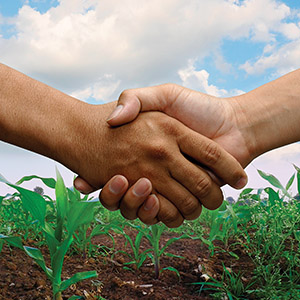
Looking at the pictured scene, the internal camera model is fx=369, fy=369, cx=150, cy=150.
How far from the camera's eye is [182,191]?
A: 1.99 m

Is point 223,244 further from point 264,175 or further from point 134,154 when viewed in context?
point 134,154

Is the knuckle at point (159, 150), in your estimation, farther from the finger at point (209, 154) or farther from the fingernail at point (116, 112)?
the fingernail at point (116, 112)

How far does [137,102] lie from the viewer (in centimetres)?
189

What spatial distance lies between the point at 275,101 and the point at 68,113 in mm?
1153

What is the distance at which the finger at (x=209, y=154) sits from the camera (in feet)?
6.27

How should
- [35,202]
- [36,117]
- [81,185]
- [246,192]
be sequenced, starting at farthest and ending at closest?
[246,192]
[81,185]
[36,117]
[35,202]

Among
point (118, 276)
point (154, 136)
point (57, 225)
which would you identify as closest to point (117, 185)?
point (154, 136)

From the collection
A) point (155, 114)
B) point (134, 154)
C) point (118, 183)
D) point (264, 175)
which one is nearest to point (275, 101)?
point (264, 175)

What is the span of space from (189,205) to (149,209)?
0.23 meters

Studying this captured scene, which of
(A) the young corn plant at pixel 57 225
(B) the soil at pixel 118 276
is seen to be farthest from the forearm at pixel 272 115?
(A) the young corn plant at pixel 57 225

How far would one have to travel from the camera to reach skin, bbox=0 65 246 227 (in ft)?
5.66

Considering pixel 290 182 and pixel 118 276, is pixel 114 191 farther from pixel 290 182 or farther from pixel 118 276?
pixel 290 182

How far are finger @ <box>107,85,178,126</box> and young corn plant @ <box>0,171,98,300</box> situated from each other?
1.46ft

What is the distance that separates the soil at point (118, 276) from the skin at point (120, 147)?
0.32 meters
